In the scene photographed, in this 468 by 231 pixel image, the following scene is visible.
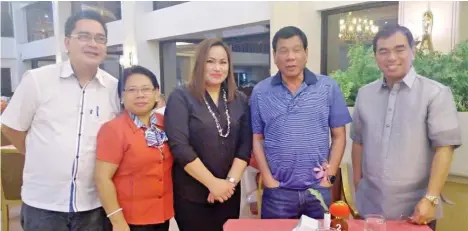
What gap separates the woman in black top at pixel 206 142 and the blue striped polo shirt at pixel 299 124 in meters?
0.14

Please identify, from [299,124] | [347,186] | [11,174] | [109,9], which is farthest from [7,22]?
[299,124]

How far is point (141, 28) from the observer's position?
8.57 meters

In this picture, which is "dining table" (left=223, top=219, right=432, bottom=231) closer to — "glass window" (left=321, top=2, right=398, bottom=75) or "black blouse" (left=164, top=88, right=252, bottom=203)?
"black blouse" (left=164, top=88, right=252, bottom=203)

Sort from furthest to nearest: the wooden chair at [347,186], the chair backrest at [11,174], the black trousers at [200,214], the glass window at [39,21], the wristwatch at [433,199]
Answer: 1. the glass window at [39,21]
2. the chair backrest at [11,174]
3. the wooden chair at [347,186]
4. the black trousers at [200,214]
5. the wristwatch at [433,199]

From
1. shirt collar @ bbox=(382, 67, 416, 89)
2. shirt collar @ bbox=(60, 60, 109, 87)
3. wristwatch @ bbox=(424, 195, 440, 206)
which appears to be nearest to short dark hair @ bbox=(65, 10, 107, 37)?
shirt collar @ bbox=(60, 60, 109, 87)

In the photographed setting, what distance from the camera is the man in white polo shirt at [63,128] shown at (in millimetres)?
1713

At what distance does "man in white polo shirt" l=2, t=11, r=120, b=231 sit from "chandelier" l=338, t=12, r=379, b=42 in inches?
155

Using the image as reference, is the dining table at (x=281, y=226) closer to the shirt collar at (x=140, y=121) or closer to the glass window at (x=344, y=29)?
the shirt collar at (x=140, y=121)

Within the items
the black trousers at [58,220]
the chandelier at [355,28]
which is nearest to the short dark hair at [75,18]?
the black trousers at [58,220]

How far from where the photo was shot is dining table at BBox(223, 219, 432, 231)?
1.57 m

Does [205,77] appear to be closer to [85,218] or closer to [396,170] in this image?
[85,218]

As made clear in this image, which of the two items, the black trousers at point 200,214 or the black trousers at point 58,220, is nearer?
the black trousers at point 58,220

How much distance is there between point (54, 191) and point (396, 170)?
1534 millimetres

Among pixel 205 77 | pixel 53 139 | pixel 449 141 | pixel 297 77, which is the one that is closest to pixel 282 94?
pixel 297 77
